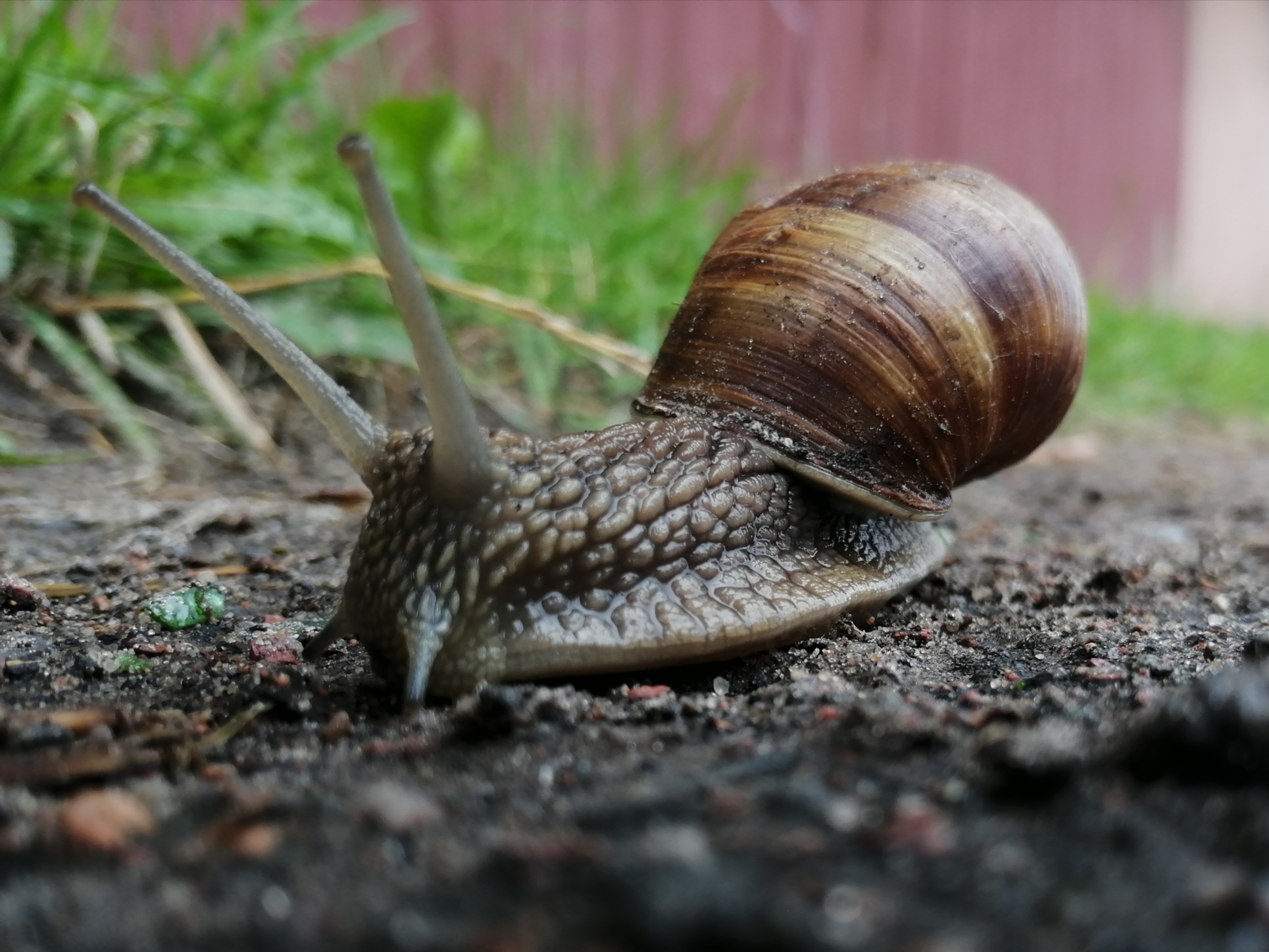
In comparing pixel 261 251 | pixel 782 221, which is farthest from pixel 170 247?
pixel 261 251

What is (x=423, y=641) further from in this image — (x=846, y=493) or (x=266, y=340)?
(x=846, y=493)

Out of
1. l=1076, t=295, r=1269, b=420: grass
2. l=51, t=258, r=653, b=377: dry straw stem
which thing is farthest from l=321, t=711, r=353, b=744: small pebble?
l=1076, t=295, r=1269, b=420: grass

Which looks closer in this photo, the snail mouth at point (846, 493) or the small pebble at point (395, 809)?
the small pebble at point (395, 809)

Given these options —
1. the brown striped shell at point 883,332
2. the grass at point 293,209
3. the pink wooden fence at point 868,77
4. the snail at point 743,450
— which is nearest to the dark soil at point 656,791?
the snail at point 743,450

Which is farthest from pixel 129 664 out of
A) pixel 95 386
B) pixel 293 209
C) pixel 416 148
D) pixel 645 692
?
pixel 416 148

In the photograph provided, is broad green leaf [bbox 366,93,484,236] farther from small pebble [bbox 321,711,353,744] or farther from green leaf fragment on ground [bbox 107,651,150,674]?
small pebble [bbox 321,711,353,744]

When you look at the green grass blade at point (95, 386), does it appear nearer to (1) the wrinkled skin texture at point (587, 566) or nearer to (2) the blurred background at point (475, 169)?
(2) the blurred background at point (475, 169)

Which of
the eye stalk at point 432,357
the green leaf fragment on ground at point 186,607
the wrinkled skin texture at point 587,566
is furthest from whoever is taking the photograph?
the green leaf fragment on ground at point 186,607
